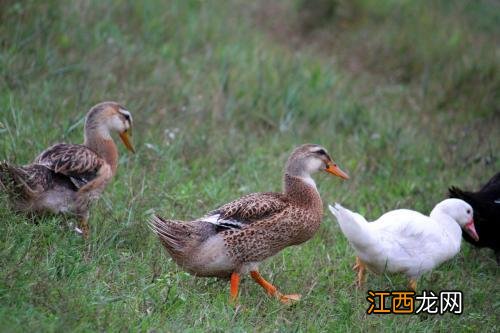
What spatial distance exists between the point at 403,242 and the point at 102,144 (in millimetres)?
2534

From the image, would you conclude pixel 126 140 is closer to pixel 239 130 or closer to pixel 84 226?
pixel 84 226

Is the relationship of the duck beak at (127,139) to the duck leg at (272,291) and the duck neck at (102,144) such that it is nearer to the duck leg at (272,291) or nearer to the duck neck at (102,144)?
the duck neck at (102,144)

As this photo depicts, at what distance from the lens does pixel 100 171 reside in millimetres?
6113

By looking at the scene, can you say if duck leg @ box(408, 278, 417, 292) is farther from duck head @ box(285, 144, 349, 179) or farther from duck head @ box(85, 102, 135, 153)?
duck head @ box(85, 102, 135, 153)

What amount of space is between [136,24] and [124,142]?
3.52m

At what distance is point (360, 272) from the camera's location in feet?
20.4

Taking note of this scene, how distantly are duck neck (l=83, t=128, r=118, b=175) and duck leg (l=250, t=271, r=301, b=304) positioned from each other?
155cm

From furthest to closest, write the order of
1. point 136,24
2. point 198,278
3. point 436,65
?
point 436,65, point 136,24, point 198,278

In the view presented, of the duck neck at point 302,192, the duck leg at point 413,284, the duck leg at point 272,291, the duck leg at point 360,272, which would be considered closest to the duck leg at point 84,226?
the duck leg at point 272,291

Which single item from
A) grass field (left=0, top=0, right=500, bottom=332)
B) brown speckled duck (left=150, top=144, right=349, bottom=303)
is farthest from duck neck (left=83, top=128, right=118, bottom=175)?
brown speckled duck (left=150, top=144, right=349, bottom=303)

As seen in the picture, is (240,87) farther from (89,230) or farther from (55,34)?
(89,230)

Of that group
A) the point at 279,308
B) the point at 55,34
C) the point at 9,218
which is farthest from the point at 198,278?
the point at 55,34

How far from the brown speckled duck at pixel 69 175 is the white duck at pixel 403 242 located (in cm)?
185

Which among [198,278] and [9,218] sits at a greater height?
[9,218]
